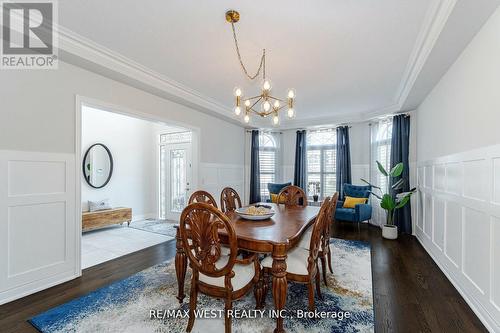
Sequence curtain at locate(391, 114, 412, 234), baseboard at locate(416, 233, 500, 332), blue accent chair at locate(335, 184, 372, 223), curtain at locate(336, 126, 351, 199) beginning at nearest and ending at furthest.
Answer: baseboard at locate(416, 233, 500, 332)
curtain at locate(391, 114, 412, 234)
blue accent chair at locate(335, 184, 372, 223)
curtain at locate(336, 126, 351, 199)

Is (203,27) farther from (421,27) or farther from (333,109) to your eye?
(333,109)

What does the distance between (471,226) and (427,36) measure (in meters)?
1.94

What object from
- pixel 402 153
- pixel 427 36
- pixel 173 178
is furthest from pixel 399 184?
pixel 173 178

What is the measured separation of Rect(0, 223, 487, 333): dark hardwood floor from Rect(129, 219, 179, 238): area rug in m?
1.09

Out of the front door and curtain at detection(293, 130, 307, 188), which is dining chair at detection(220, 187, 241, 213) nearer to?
the front door

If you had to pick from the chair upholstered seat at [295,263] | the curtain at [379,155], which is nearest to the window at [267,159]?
the curtain at [379,155]

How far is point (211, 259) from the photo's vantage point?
1.73m

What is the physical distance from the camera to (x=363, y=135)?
5.91 metres

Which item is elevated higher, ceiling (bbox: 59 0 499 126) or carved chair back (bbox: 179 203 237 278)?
ceiling (bbox: 59 0 499 126)

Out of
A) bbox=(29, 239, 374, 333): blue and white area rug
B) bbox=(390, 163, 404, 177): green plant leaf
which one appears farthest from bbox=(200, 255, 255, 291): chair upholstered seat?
bbox=(390, 163, 404, 177): green plant leaf

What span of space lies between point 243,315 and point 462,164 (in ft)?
8.91

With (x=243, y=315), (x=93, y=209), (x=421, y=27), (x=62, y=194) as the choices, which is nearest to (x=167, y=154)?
(x=93, y=209)

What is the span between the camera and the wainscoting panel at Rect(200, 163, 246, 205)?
5.09 metres

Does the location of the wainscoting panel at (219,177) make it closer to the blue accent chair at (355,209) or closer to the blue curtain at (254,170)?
the blue curtain at (254,170)
